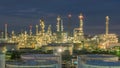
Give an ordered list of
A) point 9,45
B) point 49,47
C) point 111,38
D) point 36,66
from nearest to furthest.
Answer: point 36,66 → point 49,47 → point 9,45 → point 111,38

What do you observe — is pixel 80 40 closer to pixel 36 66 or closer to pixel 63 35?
pixel 63 35

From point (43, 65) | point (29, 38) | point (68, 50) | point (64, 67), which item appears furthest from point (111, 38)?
point (43, 65)

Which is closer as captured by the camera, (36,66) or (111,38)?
(36,66)

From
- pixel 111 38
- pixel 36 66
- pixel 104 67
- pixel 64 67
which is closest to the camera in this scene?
pixel 104 67

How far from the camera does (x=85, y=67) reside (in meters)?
20.9

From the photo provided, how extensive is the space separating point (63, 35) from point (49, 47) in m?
23.2

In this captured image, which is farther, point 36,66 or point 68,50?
point 68,50

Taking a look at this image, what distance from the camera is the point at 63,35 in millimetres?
87625

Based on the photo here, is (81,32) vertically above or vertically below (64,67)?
above

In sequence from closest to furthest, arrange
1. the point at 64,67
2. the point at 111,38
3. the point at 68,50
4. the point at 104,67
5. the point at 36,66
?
the point at 104,67 < the point at 36,66 < the point at 64,67 < the point at 68,50 < the point at 111,38

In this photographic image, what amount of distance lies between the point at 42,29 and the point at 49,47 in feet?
83.4

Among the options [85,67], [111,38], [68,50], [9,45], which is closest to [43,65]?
[85,67]

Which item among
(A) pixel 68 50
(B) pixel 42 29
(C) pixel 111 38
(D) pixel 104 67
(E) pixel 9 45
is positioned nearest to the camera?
(D) pixel 104 67

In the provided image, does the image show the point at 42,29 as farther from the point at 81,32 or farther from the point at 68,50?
the point at 68,50
